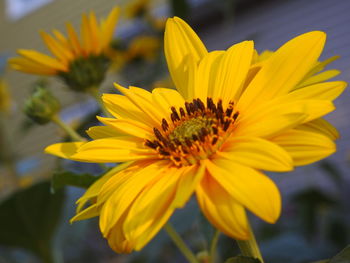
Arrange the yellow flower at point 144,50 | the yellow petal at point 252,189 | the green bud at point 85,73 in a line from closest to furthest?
the yellow petal at point 252,189, the green bud at point 85,73, the yellow flower at point 144,50

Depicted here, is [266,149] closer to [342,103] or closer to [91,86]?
[91,86]

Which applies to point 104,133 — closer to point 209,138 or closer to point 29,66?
point 209,138

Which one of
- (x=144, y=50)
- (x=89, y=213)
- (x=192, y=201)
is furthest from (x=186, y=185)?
(x=144, y=50)

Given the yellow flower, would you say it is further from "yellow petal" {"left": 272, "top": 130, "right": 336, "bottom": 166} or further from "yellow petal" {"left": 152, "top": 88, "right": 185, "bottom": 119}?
"yellow petal" {"left": 272, "top": 130, "right": 336, "bottom": 166}

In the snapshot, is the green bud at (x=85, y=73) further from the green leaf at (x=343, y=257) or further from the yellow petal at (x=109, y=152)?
the green leaf at (x=343, y=257)

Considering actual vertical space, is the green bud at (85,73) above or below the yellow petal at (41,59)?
below

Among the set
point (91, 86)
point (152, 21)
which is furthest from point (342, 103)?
point (91, 86)

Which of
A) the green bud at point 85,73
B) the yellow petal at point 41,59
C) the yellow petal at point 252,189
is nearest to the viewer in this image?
the yellow petal at point 252,189

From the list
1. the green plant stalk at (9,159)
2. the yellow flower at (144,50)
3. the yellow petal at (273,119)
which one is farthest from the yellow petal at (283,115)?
the yellow flower at (144,50)
